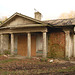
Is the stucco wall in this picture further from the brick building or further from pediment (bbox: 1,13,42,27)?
pediment (bbox: 1,13,42,27)

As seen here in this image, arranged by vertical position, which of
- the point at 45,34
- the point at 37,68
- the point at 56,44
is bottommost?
the point at 37,68

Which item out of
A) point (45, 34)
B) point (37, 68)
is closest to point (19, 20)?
point (45, 34)

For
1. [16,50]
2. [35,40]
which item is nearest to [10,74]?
[35,40]

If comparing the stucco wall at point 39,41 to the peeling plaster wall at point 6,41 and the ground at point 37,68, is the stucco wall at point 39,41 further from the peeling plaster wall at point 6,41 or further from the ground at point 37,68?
the peeling plaster wall at point 6,41

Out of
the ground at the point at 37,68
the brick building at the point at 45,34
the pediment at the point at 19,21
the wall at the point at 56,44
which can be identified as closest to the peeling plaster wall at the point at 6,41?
the brick building at the point at 45,34

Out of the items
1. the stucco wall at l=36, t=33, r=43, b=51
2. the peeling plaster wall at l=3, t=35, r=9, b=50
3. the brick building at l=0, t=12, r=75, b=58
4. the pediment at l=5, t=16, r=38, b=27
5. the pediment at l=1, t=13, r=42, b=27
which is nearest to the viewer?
the brick building at l=0, t=12, r=75, b=58

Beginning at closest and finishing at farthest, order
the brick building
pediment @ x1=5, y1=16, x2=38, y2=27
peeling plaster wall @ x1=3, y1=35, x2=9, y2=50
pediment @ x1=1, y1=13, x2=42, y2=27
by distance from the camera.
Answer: the brick building
pediment @ x1=1, y1=13, x2=42, y2=27
pediment @ x1=5, y1=16, x2=38, y2=27
peeling plaster wall @ x1=3, y1=35, x2=9, y2=50

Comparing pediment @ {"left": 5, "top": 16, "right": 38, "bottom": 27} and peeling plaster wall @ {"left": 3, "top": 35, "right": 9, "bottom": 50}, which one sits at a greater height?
pediment @ {"left": 5, "top": 16, "right": 38, "bottom": 27}

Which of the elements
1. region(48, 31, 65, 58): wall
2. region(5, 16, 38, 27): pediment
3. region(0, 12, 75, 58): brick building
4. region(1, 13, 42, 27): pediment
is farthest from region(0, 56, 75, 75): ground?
region(5, 16, 38, 27): pediment

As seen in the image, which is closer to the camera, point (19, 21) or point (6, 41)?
point (19, 21)

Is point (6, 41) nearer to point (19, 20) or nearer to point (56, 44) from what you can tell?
point (19, 20)

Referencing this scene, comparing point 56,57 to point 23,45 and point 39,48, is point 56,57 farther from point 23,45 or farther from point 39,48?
point 23,45

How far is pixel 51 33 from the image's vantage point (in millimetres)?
10305

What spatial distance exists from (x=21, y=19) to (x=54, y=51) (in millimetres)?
4934
